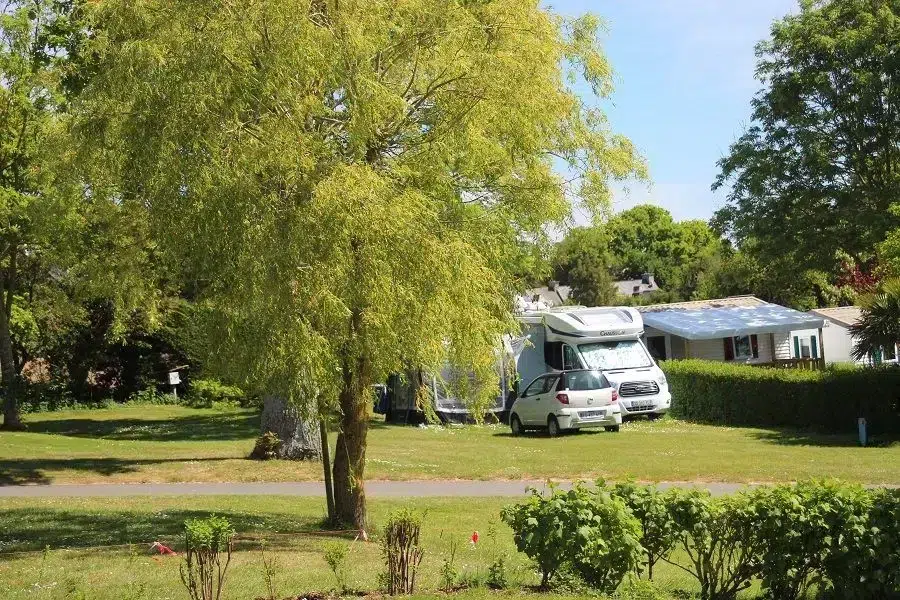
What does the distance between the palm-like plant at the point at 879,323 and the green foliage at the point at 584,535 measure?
57.5 ft

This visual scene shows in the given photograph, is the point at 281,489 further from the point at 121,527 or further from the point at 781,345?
the point at 781,345

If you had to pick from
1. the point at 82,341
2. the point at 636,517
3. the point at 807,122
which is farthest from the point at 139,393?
the point at 636,517

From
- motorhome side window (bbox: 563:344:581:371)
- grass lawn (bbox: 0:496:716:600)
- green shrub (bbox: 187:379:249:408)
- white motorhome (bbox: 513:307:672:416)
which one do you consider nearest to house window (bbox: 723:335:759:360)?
white motorhome (bbox: 513:307:672:416)

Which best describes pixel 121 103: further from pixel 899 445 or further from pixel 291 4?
pixel 899 445

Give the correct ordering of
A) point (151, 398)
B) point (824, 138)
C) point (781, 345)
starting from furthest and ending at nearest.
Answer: point (151, 398) → point (781, 345) → point (824, 138)

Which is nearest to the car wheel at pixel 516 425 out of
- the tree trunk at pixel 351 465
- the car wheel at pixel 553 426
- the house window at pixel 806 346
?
the car wheel at pixel 553 426

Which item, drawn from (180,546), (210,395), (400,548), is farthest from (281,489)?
(210,395)

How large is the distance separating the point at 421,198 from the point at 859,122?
95.0ft

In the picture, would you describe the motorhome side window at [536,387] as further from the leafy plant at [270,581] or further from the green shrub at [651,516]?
the green shrub at [651,516]

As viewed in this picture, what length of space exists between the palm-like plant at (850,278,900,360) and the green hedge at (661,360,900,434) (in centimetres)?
122

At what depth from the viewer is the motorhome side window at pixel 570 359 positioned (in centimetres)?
2886

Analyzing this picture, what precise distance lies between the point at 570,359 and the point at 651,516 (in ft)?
70.5

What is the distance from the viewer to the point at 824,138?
117 ft

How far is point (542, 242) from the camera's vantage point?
12062mm
